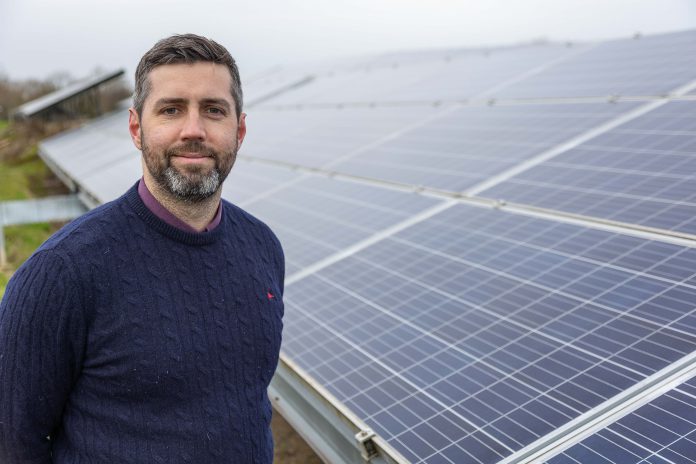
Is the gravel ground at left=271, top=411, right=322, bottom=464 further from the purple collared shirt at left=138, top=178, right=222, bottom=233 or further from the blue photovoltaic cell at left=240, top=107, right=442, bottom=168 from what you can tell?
the purple collared shirt at left=138, top=178, right=222, bottom=233

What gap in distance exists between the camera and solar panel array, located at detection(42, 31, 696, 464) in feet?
11.4

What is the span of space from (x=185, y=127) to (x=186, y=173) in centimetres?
18

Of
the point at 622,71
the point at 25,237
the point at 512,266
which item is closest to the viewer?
the point at 512,266

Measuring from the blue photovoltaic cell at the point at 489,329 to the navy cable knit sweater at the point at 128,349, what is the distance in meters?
1.63

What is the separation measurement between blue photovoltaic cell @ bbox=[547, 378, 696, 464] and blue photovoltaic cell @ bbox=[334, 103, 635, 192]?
431cm

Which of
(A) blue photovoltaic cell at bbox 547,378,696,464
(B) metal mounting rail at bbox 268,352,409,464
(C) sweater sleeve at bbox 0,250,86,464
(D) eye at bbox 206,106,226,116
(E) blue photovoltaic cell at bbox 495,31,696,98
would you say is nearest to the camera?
(C) sweater sleeve at bbox 0,250,86,464

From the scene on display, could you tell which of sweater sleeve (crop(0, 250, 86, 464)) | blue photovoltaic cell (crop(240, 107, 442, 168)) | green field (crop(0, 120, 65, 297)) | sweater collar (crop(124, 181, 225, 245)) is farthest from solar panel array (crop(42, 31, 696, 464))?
green field (crop(0, 120, 65, 297))

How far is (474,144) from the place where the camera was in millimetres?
8766

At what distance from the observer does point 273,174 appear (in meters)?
10.7

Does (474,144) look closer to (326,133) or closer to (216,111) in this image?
(326,133)

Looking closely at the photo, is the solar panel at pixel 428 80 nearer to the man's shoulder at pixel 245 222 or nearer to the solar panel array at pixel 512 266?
the solar panel array at pixel 512 266

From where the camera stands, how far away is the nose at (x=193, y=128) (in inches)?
87.9

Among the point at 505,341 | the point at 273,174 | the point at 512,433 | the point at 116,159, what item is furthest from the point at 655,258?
the point at 116,159

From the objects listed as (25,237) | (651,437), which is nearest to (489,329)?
(651,437)
